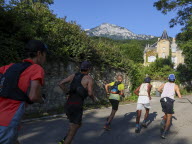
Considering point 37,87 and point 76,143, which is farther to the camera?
point 76,143

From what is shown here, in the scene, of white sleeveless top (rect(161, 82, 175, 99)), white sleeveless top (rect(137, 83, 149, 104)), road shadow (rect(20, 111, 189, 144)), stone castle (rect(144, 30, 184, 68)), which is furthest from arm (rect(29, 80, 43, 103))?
stone castle (rect(144, 30, 184, 68))

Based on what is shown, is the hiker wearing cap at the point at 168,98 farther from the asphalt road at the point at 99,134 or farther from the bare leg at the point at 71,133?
the bare leg at the point at 71,133

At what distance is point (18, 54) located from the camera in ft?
27.5

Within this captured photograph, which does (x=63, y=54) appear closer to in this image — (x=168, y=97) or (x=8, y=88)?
(x=168, y=97)

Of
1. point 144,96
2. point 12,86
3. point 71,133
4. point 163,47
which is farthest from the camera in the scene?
point 163,47

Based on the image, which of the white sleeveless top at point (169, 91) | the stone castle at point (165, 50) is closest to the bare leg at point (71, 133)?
the white sleeveless top at point (169, 91)

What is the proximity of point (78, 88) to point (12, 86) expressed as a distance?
2.00m

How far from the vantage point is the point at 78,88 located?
13.4ft

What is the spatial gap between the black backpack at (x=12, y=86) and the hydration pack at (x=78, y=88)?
1.89m

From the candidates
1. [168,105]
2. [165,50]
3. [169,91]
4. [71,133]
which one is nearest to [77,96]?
[71,133]

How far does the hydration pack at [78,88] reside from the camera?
408 centimetres

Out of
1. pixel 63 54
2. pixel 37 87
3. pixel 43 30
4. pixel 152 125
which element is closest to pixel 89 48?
pixel 63 54

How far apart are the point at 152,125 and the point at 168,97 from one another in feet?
5.64

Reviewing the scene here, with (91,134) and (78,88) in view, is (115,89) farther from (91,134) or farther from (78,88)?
(78,88)
